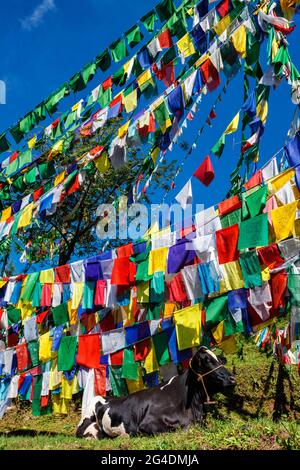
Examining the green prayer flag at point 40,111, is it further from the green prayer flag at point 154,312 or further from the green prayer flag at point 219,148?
the green prayer flag at point 154,312

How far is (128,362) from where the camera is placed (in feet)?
31.9

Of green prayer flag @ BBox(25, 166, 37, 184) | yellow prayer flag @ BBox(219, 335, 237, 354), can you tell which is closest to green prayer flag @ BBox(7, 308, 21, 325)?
green prayer flag @ BBox(25, 166, 37, 184)

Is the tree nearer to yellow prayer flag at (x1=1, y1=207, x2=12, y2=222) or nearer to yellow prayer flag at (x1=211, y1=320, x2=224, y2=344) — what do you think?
yellow prayer flag at (x1=1, y1=207, x2=12, y2=222)

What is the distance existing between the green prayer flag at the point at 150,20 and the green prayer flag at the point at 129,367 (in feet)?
25.1

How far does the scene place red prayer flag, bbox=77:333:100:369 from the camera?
10.1m

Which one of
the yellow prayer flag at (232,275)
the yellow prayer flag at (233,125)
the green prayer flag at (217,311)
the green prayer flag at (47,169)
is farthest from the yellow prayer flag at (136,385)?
the green prayer flag at (47,169)

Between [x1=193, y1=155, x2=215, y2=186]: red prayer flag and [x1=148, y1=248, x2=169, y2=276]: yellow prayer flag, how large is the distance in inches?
58.3

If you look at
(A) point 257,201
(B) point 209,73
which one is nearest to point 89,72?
(B) point 209,73

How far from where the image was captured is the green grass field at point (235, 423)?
6051 mm

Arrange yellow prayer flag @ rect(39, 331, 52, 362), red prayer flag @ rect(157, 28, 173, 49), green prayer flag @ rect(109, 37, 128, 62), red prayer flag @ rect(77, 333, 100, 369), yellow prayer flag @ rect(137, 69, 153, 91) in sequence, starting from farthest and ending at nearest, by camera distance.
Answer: green prayer flag @ rect(109, 37, 128, 62), red prayer flag @ rect(157, 28, 173, 49), yellow prayer flag @ rect(137, 69, 153, 91), yellow prayer flag @ rect(39, 331, 52, 362), red prayer flag @ rect(77, 333, 100, 369)
